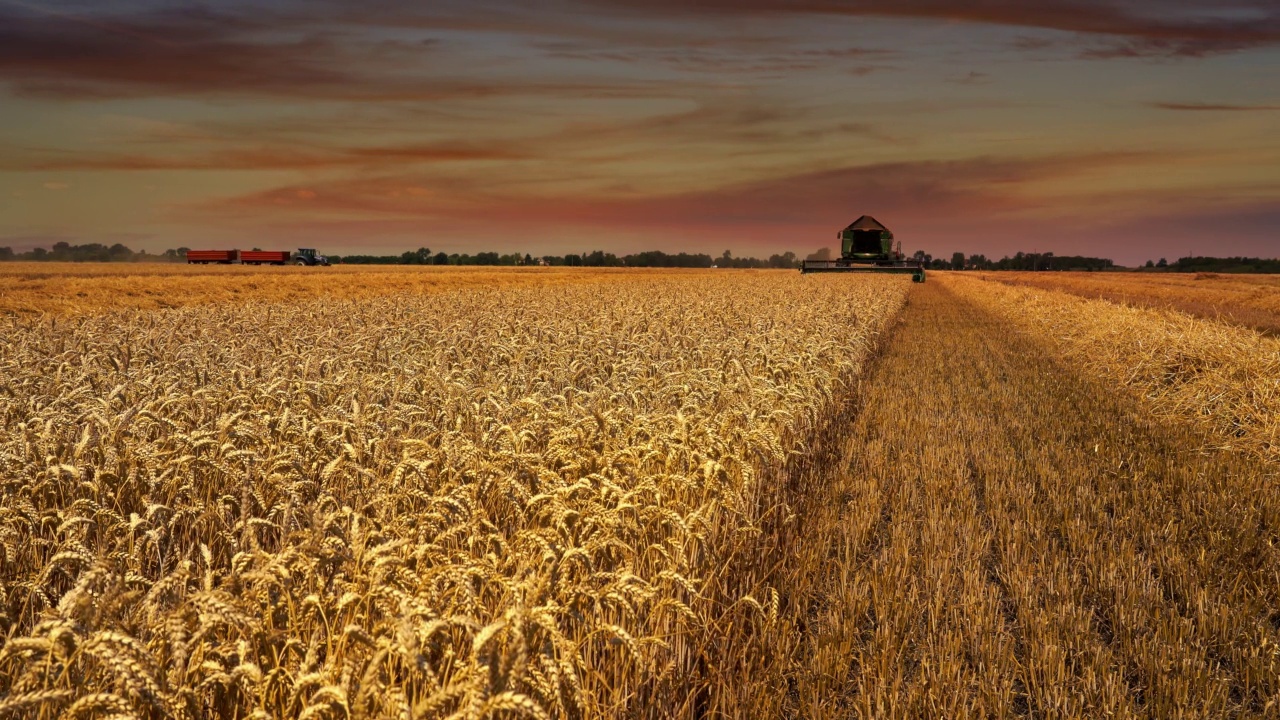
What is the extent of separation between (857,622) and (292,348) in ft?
25.6

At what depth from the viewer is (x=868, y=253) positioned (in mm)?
51406

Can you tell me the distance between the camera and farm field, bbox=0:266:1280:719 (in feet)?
8.70

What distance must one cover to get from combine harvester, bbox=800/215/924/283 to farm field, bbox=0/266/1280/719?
39.9 meters

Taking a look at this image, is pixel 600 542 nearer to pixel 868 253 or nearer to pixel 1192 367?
pixel 1192 367

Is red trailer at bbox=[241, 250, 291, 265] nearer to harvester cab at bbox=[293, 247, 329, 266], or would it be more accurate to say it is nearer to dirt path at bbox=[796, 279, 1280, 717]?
harvester cab at bbox=[293, 247, 329, 266]

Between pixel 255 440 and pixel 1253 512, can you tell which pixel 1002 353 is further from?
pixel 255 440

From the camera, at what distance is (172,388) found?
6574mm

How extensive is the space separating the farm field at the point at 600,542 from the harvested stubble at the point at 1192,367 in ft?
0.37

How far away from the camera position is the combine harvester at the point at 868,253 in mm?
49594

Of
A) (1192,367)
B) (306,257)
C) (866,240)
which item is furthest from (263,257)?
(1192,367)

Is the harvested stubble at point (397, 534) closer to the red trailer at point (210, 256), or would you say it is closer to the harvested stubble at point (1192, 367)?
the harvested stubble at point (1192, 367)

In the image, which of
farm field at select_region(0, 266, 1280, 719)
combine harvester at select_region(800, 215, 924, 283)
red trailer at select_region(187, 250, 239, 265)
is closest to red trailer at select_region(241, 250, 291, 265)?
red trailer at select_region(187, 250, 239, 265)

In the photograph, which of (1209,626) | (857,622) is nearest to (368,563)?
(857,622)

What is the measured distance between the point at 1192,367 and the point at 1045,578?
30.0 feet
